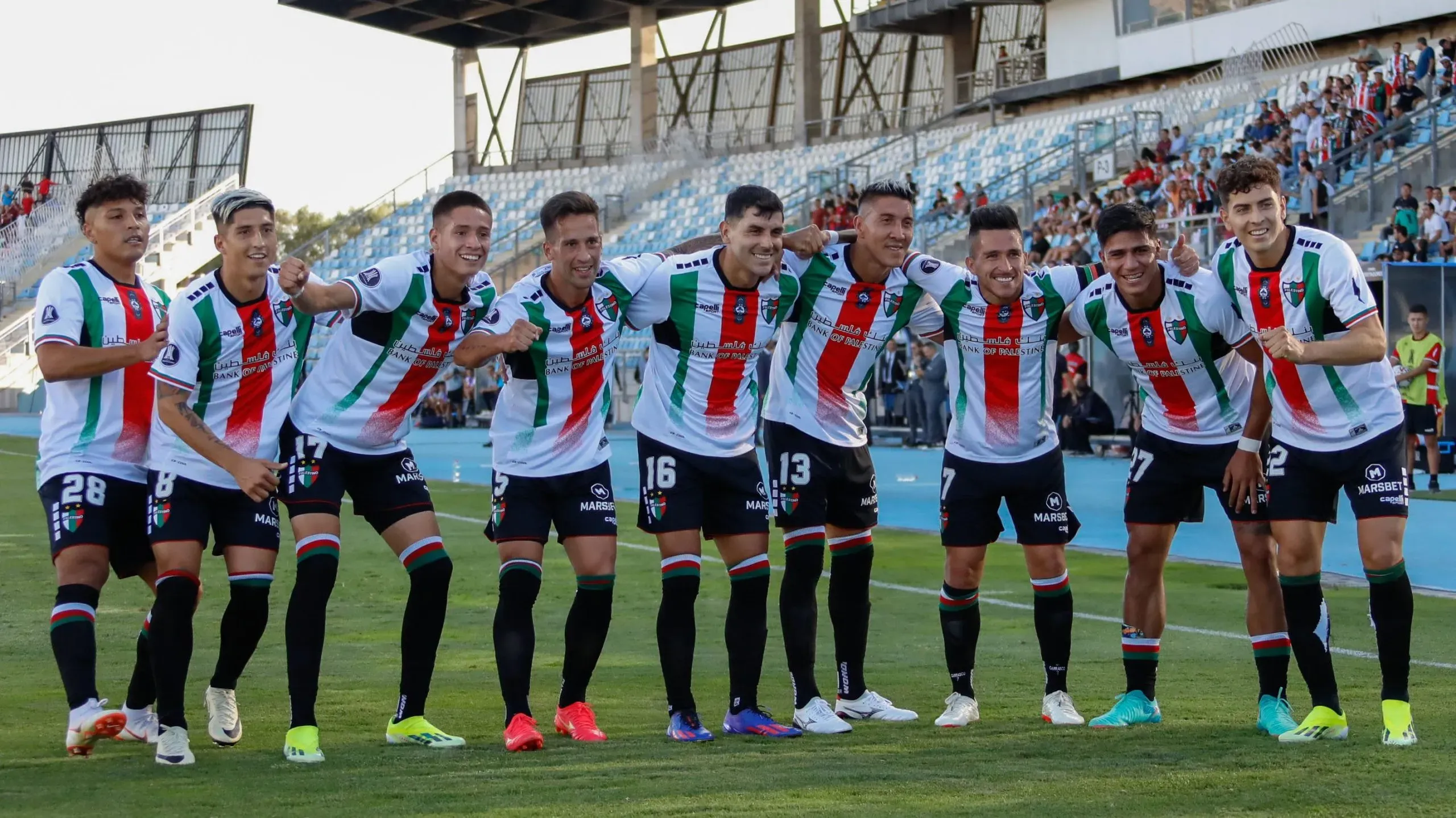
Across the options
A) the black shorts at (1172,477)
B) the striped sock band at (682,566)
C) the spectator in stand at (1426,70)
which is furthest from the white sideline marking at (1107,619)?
the spectator in stand at (1426,70)

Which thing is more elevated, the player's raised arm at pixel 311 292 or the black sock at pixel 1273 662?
the player's raised arm at pixel 311 292

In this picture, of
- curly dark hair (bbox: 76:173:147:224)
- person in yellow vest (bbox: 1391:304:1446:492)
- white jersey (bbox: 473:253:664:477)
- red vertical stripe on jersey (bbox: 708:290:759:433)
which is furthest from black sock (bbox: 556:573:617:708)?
person in yellow vest (bbox: 1391:304:1446:492)

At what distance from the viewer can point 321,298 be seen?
614 centimetres

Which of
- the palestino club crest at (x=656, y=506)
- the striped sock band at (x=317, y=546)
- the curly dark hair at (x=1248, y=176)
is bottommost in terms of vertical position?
the striped sock band at (x=317, y=546)

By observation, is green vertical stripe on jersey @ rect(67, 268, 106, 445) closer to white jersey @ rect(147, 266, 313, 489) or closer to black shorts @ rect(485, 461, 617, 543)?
white jersey @ rect(147, 266, 313, 489)

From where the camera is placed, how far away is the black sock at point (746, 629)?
664 cm

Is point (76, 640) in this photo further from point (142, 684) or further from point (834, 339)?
point (834, 339)

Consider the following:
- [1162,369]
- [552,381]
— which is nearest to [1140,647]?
[1162,369]

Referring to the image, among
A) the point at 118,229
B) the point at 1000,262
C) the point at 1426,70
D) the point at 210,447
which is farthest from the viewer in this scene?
the point at 1426,70

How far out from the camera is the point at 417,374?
652 centimetres

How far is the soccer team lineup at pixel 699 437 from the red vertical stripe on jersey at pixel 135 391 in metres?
0.01

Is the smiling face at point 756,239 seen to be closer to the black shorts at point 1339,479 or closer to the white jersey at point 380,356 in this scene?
the white jersey at point 380,356

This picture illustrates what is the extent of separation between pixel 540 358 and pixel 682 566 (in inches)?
40.2

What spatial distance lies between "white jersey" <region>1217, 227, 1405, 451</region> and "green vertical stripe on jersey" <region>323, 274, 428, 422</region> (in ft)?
10.7
